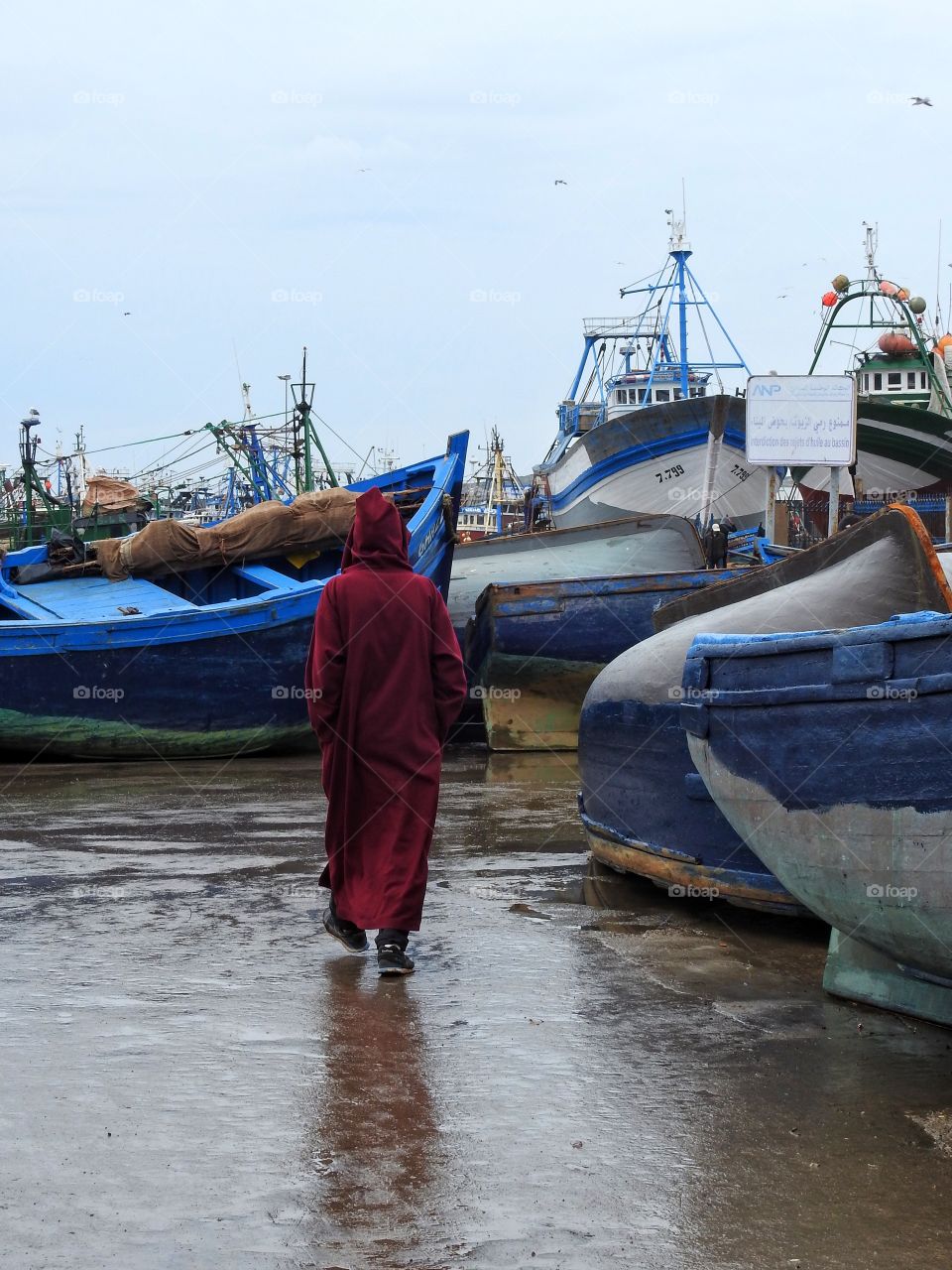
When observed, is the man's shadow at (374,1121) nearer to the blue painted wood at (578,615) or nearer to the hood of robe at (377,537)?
the hood of robe at (377,537)

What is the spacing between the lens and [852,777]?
12.7 ft

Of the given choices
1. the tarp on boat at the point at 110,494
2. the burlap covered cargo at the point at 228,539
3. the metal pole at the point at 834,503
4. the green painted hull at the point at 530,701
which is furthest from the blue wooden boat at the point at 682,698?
the tarp on boat at the point at 110,494

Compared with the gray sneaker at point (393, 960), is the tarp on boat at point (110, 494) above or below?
above

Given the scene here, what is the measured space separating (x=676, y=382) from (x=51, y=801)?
86.6ft

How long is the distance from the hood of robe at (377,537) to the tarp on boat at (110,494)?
17.7 metres

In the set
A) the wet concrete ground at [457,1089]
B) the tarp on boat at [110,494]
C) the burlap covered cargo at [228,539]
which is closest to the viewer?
the wet concrete ground at [457,1089]

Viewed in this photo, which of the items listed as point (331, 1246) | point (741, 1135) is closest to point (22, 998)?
point (331, 1246)

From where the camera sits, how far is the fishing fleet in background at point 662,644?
3846mm

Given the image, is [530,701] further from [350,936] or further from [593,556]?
[350,936]

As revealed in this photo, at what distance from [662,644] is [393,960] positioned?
5.95 ft

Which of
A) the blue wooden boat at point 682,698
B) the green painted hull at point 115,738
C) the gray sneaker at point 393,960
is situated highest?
the blue wooden boat at point 682,698

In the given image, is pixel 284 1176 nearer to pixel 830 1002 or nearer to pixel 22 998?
pixel 22 998

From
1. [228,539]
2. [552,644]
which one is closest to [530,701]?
[552,644]

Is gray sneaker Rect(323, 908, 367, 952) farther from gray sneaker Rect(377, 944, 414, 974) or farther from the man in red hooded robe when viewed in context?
gray sneaker Rect(377, 944, 414, 974)
